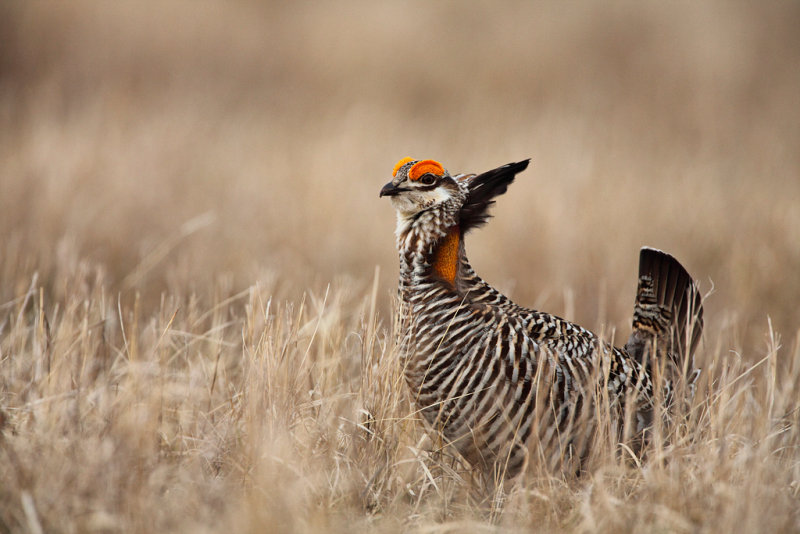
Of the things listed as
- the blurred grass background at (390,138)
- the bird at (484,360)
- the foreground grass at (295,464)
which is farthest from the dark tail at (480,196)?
the blurred grass background at (390,138)

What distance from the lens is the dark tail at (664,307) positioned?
331cm

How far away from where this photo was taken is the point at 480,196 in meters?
3.13

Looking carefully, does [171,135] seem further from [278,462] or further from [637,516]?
[637,516]

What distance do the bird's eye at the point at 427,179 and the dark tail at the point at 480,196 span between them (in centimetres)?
19

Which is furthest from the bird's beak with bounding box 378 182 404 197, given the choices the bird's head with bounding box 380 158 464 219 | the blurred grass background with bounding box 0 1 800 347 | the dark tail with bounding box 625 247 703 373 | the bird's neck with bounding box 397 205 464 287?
the blurred grass background with bounding box 0 1 800 347

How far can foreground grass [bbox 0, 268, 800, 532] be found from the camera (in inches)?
84.3

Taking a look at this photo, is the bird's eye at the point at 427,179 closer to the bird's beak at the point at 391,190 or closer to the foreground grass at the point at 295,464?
the bird's beak at the point at 391,190

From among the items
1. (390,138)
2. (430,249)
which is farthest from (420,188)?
(390,138)

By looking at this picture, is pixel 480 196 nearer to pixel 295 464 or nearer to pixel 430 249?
pixel 430 249

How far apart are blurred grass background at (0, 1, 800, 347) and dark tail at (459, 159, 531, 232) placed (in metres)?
1.59

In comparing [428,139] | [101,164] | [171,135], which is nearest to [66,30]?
[171,135]

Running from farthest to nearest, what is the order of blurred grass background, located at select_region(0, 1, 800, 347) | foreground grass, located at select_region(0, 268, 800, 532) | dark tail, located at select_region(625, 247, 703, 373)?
1. blurred grass background, located at select_region(0, 1, 800, 347)
2. dark tail, located at select_region(625, 247, 703, 373)
3. foreground grass, located at select_region(0, 268, 800, 532)

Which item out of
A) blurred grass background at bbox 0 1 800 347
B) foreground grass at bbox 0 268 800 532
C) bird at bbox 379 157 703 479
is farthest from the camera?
blurred grass background at bbox 0 1 800 347

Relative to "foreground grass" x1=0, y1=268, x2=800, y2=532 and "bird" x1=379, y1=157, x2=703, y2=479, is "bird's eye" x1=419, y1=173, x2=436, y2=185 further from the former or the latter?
"foreground grass" x1=0, y1=268, x2=800, y2=532
